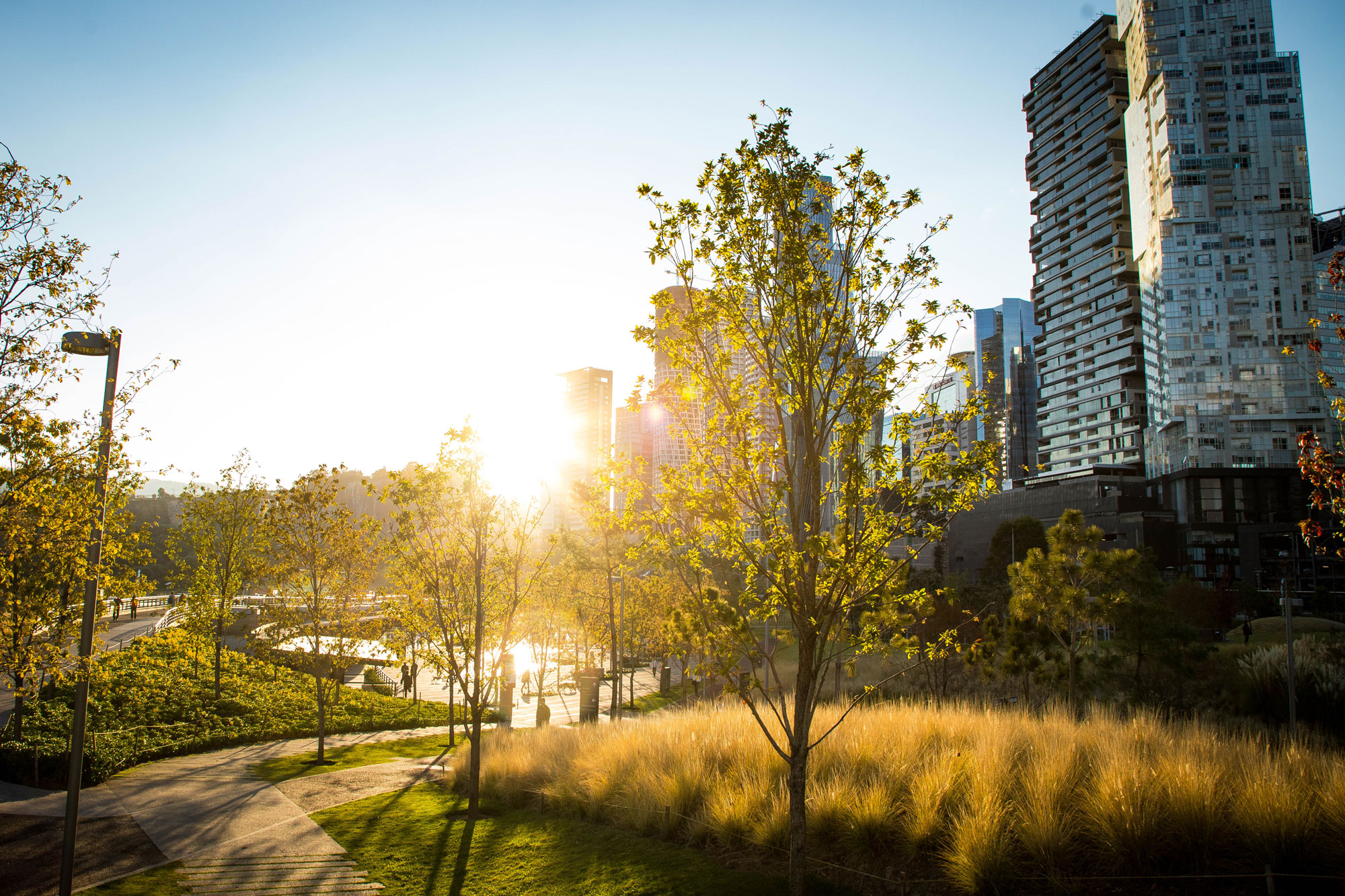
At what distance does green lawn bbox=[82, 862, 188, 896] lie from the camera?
9.03 metres

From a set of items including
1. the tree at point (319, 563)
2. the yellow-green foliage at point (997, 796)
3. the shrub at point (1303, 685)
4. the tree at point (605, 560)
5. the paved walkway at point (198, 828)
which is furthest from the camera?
the shrub at point (1303, 685)

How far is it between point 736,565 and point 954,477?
2.47 metres

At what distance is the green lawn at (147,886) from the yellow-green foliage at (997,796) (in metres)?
5.32

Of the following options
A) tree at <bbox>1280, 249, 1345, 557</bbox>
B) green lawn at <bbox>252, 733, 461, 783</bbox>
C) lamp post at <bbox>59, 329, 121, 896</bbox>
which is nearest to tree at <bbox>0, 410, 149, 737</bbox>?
lamp post at <bbox>59, 329, 121, 896</bbox>

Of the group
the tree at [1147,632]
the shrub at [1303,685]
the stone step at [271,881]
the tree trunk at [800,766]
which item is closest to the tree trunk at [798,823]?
the tree trunk at [800,766]

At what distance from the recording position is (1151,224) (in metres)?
92.8

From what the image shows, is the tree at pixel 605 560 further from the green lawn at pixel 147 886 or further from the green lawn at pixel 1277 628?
the green lawn at pixel 1277 628

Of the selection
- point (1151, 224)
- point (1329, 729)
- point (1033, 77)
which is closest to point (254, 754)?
point (1329, 729)

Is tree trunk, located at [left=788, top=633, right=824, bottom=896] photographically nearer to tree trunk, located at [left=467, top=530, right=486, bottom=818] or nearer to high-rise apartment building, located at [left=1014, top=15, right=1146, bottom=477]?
tree trunk, located at [left=467, top=530, right=486, bottom=818]

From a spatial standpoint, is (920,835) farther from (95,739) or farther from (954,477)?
(95,739)

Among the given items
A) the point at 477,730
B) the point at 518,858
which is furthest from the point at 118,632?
the point at 518,858

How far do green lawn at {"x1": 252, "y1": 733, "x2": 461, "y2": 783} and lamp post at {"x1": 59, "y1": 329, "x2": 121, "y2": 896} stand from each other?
23.4ft

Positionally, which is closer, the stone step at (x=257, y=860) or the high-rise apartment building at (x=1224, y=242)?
the stone step at (x=257, y=860)

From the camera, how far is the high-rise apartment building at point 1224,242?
81938 millimetres
